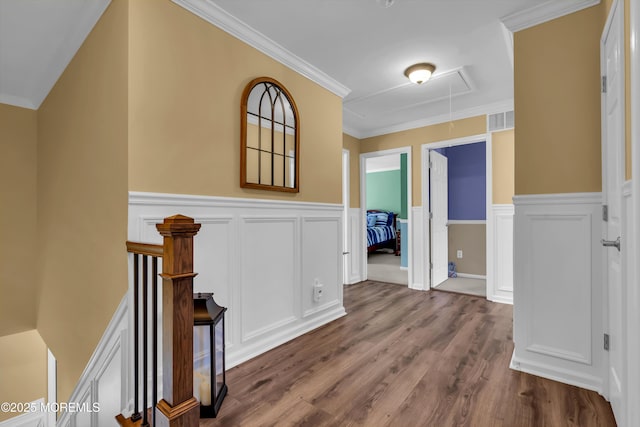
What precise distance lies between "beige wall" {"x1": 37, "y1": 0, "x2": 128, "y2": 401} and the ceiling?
8.0 inches

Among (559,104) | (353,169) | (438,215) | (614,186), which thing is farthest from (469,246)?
(614,186)

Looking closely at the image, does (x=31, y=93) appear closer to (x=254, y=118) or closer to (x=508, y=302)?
(x=254, y=118)

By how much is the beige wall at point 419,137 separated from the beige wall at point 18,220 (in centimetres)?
413

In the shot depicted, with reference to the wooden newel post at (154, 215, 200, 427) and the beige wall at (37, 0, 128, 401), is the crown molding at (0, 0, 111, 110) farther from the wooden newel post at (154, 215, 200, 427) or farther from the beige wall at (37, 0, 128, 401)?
the wooden newel post at (154, 215, 200, 427)

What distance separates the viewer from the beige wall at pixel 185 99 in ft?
5.40

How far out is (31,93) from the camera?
2.87 meters

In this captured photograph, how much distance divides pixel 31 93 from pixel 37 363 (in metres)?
2.78

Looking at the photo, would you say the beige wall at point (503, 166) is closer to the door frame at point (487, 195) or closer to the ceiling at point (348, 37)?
the door frame at point (487, 195)

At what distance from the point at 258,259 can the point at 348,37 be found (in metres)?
1.86

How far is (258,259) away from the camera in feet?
7.47

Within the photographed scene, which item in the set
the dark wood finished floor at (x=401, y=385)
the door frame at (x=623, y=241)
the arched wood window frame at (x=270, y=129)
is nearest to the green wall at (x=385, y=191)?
the dark wood finished floor at (x=401, y=385)

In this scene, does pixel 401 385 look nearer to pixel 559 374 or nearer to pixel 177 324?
pixel 559 374

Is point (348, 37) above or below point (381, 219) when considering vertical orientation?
above

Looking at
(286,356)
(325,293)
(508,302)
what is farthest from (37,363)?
(508,302)
